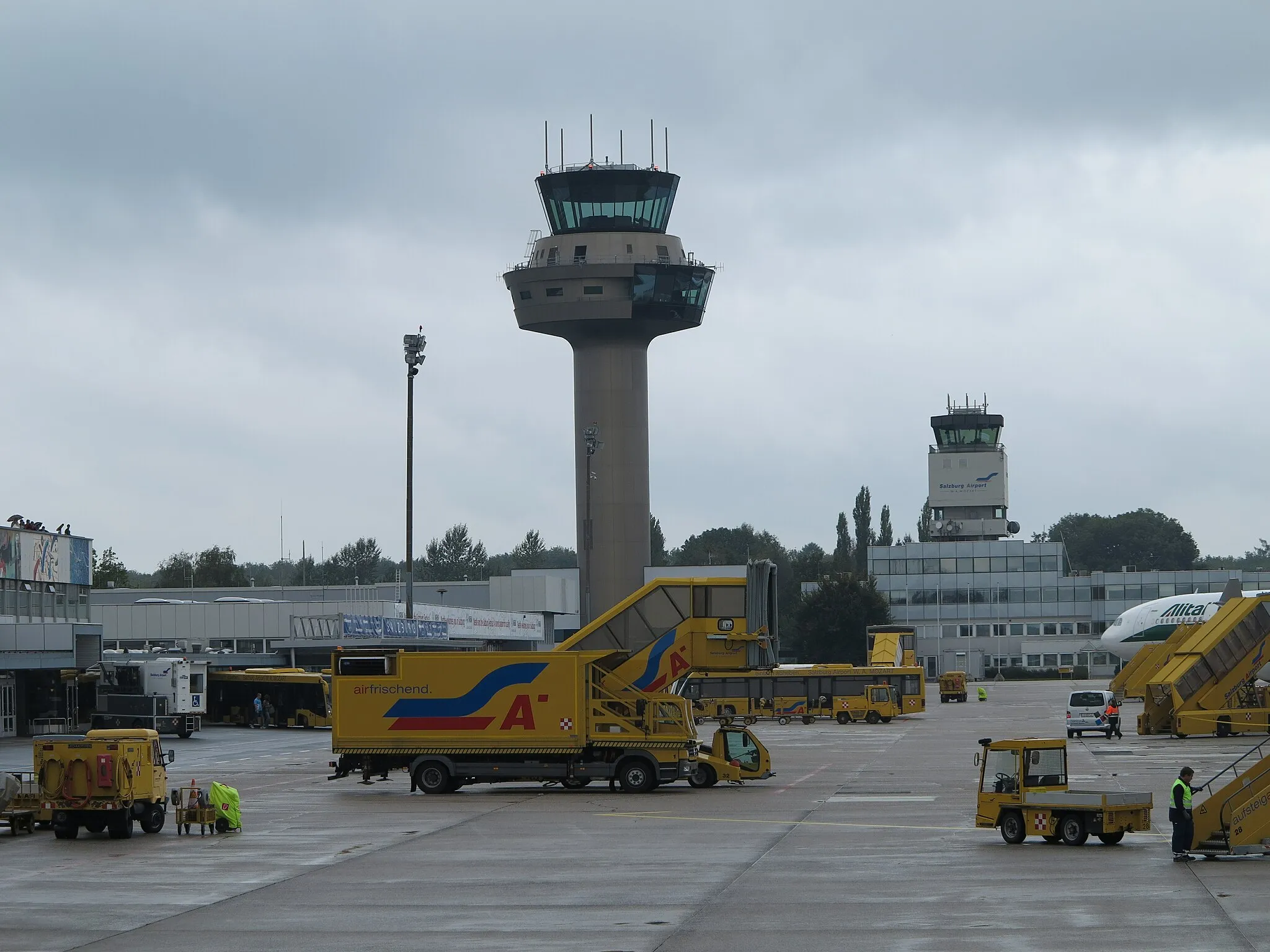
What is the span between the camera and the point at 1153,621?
4459 inches

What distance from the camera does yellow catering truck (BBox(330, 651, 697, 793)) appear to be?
Answer: 4231cm

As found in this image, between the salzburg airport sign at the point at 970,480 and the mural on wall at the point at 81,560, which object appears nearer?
the mural on wall at the point at 81,560

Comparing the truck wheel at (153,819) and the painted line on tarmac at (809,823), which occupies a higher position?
the truck wheel at (153,819)

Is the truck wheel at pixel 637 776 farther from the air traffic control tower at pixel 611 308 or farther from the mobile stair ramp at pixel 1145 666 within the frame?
the air traffic control tower at pixel 611 308

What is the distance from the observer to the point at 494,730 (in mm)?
42500

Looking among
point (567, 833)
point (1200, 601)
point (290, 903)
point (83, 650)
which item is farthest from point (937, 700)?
point (290, 903)

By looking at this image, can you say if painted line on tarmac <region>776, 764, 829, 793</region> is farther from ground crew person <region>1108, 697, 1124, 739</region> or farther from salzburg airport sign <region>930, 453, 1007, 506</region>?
salzburg airport sign <region>930, 453, 1007, 506</region>

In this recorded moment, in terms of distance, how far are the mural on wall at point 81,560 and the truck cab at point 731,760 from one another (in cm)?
4099

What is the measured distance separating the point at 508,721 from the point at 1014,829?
1559 centimetres

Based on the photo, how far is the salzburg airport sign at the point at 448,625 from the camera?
9301 cm

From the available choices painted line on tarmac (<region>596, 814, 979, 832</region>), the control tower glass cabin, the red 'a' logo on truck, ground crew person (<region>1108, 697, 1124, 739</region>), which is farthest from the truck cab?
the control tower glass cabin

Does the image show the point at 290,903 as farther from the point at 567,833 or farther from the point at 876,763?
the point at 876,763

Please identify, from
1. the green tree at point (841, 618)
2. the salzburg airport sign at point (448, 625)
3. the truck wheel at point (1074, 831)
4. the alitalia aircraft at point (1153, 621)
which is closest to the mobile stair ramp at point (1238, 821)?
the truck wheel at point (1074, 831)

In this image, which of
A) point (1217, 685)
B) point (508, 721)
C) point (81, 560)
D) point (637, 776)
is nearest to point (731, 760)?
point (637, 776)
